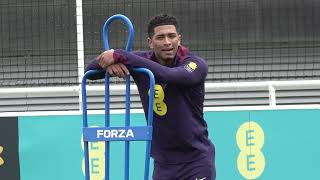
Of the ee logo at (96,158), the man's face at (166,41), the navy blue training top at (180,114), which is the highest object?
the man's face at (166,41)

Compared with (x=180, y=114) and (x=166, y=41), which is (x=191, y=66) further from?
(x=180, y=114)

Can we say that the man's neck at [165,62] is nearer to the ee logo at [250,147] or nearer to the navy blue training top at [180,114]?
the navy blue training top at [180,114]

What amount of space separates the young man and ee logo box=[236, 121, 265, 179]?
287 centimetres

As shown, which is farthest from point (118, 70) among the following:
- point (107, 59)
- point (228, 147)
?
point (228, 147)

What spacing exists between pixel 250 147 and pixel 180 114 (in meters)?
3.17

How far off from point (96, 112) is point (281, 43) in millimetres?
4050

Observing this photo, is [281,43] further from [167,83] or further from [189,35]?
[167,83]

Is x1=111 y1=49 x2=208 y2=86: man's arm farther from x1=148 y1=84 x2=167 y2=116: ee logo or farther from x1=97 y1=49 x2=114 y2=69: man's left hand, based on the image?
x1=148 y1=84 x2=167 y2=116: ee logo

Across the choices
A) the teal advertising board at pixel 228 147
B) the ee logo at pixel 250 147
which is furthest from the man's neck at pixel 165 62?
the ee logo at pixel 250 147

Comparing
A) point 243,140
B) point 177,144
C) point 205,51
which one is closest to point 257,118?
point 243,140

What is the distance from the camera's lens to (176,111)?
13.8ft

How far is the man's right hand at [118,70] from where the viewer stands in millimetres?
3812

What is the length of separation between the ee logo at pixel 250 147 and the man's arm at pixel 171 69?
3151 millimetres

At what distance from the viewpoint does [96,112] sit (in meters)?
7.26
